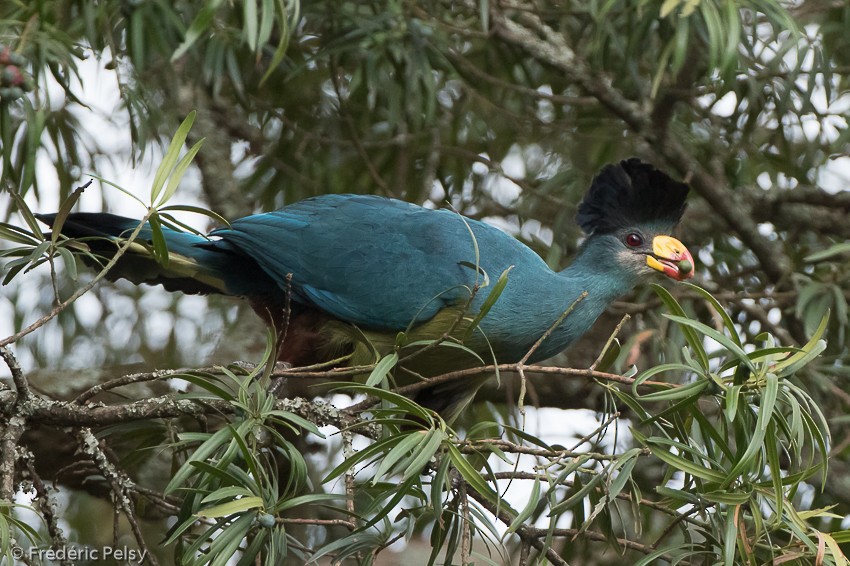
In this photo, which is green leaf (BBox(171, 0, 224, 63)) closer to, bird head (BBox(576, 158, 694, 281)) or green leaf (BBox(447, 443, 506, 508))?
green leaf (BBox(447, 443, 506, 508))

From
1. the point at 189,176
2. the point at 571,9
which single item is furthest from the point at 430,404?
the point at 189,176

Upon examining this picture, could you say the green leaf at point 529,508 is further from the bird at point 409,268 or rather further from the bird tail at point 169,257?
the bird tail at point 169,257

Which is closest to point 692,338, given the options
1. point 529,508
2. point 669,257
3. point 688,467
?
point 688,467

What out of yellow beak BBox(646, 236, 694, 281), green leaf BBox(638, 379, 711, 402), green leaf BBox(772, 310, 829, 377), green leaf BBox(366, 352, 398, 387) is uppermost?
green leaf BBox(772, 310, 829, 377)

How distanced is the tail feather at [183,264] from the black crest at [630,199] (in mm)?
1260

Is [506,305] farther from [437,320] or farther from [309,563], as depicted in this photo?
[309,563]

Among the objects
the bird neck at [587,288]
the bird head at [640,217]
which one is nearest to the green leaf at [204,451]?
the bird neck at [587,288]

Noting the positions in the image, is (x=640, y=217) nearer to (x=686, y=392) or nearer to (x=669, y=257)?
(x=669, y=257)

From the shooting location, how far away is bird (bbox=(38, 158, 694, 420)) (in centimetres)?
331

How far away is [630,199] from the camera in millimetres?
3703

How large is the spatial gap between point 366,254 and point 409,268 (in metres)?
0.18

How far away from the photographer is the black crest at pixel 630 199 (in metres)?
3.60

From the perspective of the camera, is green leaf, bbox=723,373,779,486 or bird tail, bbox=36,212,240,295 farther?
bird tail, bbox=36,212,240,295

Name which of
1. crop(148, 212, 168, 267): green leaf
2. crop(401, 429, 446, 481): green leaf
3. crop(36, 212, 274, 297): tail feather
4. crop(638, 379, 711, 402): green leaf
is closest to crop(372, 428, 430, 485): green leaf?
crop(401, 429, 446, 481): green leaf
